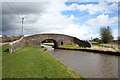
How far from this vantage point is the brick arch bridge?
2920cm

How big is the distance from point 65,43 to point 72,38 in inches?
121

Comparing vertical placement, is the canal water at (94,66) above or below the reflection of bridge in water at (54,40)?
below

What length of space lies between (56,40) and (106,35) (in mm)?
17374

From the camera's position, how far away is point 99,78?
6.41 meters

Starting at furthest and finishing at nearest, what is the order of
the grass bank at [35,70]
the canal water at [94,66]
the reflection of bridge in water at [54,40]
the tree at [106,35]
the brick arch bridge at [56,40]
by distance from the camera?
1. the tree at [106,35]
2. the brick arch bridge at [56,40]
3. the reflection of bridge in water at [54,40]
4. the canal water at [94,66]
5. the grass bank at [35,70]

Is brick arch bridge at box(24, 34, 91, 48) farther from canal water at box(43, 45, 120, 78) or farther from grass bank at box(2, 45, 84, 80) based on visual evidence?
grass bank at box(2, 45, 84, 80)

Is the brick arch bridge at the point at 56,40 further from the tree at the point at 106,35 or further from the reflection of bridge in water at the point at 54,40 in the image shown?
the tree at the point at 106,35

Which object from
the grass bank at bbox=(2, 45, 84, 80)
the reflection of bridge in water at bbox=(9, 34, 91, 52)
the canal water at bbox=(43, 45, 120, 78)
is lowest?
the canal water at bbox=(43, 45, 120, 78)

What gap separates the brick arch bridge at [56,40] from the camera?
29203mm

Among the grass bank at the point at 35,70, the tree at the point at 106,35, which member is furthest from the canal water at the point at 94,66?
the tree at the point at 106,35

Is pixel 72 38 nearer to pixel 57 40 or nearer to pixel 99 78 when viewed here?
pixel 57 40

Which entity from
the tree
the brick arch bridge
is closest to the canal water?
the brick arch bridge

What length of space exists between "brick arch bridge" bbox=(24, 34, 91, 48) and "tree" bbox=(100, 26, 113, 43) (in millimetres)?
9741

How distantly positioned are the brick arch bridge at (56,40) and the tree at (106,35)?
32.0 feet
